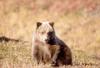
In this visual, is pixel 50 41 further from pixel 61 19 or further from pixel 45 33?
pixel 61 19

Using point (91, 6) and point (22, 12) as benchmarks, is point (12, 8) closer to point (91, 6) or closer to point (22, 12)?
point (22, 12)

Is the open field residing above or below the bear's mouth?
above

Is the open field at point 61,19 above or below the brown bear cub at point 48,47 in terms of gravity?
above

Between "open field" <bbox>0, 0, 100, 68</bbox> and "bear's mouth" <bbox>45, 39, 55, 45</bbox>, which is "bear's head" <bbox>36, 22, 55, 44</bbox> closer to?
"bear's mouth" <bbox>45, 39, 55, 45</bbox>

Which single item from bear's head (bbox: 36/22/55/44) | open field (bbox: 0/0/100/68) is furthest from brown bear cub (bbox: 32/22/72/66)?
open field (bbox: 0/0/100/68)

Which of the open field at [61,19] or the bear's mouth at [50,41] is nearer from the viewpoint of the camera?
the bear's mouth at [50,41]

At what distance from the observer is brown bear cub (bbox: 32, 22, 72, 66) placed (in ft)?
40.8

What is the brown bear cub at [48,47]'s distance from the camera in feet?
40.8

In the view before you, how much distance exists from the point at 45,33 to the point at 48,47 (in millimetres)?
408

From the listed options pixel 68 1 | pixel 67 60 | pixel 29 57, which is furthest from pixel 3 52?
pixel 68 1

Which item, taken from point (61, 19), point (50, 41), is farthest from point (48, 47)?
point (61, 19)

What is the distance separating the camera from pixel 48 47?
12.6 meters

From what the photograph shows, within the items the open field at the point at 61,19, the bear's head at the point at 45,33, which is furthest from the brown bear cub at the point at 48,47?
the open field at the point at 61,19

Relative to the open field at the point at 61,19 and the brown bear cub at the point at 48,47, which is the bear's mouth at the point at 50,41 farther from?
the open field at the point at 61,19
